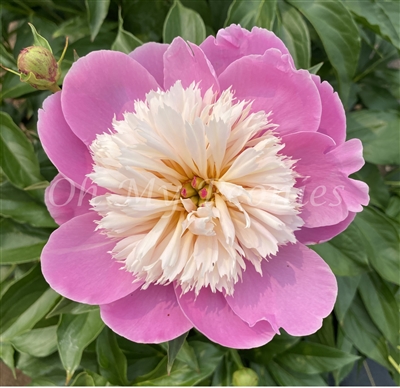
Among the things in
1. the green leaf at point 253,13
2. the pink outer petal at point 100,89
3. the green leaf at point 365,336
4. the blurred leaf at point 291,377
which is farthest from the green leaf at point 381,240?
the pink outer petal at point 100,89

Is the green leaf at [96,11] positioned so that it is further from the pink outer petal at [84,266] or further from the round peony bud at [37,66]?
the pink outer petal at [84,266]

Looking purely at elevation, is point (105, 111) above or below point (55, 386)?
above

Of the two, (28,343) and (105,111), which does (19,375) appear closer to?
(28,343)

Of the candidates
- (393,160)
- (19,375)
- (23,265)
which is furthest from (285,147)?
(19,375)

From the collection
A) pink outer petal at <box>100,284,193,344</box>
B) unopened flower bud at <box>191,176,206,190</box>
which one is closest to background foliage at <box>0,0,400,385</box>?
pink outer petal at <box>100,284,193,344</box>

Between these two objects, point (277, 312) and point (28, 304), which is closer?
point (277, 312)
